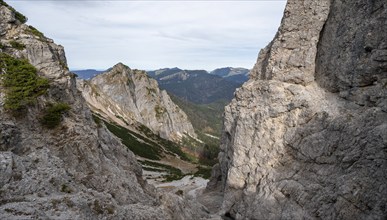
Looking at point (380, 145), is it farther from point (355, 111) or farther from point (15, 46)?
point (15, 46)

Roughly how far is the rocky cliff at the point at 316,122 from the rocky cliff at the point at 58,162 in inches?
481

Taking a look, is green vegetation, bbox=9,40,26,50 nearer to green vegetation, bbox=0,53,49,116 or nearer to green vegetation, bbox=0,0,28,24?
green vegetation, bbox=0,53,49,116

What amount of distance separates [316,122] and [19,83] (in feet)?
118

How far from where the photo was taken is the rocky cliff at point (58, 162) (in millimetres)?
22984

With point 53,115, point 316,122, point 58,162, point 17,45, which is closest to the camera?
point 58,162

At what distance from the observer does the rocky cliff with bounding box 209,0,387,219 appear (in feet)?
108

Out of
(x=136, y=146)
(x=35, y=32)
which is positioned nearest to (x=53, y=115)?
(x=35, y=32)

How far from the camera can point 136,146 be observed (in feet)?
509

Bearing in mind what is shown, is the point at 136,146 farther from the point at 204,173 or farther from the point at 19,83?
the point at 19,83

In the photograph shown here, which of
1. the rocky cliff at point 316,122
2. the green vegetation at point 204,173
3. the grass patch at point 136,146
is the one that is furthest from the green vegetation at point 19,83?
the grass patch at point 136,146

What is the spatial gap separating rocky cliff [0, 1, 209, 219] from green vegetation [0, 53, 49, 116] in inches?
13.0

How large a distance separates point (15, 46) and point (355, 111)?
42331mm

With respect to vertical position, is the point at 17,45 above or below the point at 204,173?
above

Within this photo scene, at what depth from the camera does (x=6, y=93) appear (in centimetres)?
3450
